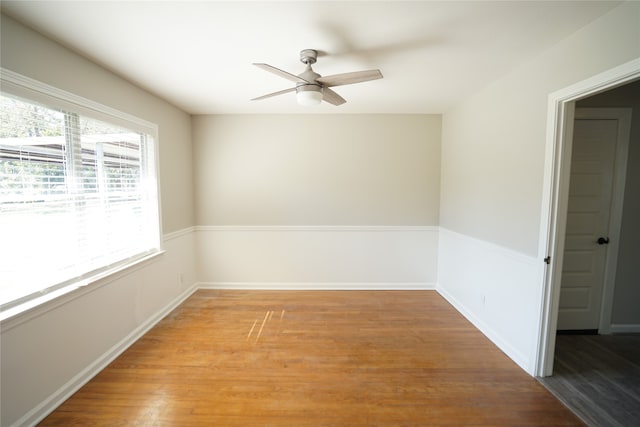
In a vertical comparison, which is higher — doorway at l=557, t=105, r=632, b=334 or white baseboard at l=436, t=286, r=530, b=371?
doorway at l=557, t=105, r=632, b=334

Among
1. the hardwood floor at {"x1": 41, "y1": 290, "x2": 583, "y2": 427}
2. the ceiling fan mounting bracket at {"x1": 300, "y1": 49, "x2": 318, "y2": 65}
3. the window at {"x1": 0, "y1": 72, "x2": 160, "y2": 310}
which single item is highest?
the ceiling fan mounting bracket at {"x1": 300, "y1": 49, "x2": 318, "y2": 65}

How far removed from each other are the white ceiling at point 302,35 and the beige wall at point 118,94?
9cm

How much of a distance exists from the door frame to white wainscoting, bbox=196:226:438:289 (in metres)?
1.88

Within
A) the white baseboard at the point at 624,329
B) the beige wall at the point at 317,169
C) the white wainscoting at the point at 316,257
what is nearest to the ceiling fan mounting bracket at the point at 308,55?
the beige wall at the point at 317,169

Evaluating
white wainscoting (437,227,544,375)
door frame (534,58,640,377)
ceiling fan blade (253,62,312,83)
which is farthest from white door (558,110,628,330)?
ceiling fan blade (253,62,312,83)

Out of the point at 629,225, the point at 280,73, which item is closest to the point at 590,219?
the point at 629,225

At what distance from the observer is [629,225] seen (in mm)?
2604

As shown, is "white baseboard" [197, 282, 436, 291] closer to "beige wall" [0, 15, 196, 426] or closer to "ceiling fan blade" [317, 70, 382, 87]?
"beige wall" [0, 15, 196, 426]

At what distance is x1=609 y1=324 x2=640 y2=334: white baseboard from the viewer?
8.82 ft

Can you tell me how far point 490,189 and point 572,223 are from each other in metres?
0.85

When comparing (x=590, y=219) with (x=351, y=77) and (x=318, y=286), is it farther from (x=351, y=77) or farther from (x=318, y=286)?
Answer: (x=318, y=286)

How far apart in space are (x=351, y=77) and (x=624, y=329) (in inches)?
146

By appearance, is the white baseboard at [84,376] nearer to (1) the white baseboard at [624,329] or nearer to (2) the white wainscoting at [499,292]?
(2) the white wainscoting at [499,292]

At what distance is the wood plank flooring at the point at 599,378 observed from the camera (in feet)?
5.78
